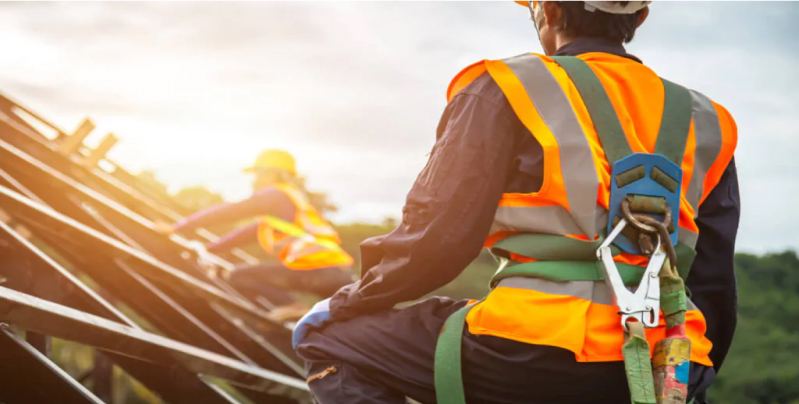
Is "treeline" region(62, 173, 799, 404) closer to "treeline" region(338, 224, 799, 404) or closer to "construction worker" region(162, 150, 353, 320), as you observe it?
"treeline" region(338, 224, 799, 404)

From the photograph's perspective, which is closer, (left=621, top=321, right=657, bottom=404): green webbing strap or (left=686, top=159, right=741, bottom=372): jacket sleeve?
(left=621, top=321, right=657, bottom=404): green webbing strap

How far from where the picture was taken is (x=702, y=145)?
174 cm

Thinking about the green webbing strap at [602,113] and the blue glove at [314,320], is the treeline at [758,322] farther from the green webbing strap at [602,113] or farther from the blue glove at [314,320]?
the green webbing strap at [602,113]

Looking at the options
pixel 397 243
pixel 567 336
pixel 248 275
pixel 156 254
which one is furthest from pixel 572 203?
pixel 248 275

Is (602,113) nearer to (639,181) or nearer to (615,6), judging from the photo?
(639,181)

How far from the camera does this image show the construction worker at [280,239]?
5727 millimetres

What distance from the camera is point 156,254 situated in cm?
532

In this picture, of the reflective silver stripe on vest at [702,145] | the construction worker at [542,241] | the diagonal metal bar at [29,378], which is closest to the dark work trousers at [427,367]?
the construction worker at [542,241]

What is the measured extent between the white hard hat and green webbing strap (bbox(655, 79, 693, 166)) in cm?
21

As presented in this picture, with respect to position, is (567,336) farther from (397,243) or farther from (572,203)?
(397,243)

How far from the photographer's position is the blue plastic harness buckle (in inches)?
62.9

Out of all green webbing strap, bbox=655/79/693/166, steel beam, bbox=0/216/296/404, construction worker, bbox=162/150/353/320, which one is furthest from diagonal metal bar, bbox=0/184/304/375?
green webbing strap, bbox=655/79/693/166

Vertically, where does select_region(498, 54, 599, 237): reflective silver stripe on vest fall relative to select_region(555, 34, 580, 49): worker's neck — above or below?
below

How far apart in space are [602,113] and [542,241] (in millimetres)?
291
